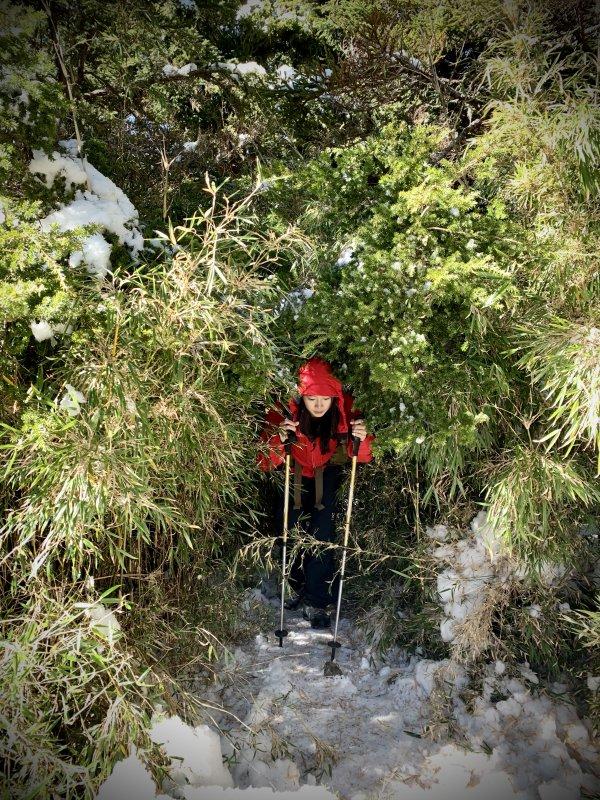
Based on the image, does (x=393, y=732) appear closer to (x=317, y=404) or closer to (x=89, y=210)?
(x=317, y=404)

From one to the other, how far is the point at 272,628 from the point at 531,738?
1677 millimetres

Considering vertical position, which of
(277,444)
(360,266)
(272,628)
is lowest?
(272,628)

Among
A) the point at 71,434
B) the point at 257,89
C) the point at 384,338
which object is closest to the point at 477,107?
the point at 257,89

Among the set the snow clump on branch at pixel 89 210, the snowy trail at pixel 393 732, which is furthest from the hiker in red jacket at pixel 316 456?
the snow clump on branch at pixel 89 210

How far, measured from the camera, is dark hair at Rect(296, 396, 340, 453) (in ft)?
11.7

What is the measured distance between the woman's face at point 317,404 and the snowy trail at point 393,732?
1.55m

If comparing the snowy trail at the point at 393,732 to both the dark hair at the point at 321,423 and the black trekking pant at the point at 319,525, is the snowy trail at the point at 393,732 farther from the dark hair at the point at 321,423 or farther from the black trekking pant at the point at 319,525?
the dark hair at the point at 321,423

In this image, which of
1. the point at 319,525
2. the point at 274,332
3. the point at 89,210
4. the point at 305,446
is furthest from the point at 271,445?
the point at 89,210

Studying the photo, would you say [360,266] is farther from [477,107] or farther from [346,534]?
[477,107]

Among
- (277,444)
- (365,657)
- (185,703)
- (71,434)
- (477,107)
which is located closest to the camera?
(71,434)

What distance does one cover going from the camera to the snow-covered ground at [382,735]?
2.62m

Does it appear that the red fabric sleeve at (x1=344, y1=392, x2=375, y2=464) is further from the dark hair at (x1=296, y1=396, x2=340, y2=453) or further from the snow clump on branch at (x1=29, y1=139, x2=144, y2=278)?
the snow clump on branch at (x1=29, y1=139, x2=144, y2=278)

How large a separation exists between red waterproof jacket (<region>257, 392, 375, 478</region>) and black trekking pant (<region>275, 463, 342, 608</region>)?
18 cm

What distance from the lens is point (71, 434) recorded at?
230cm
